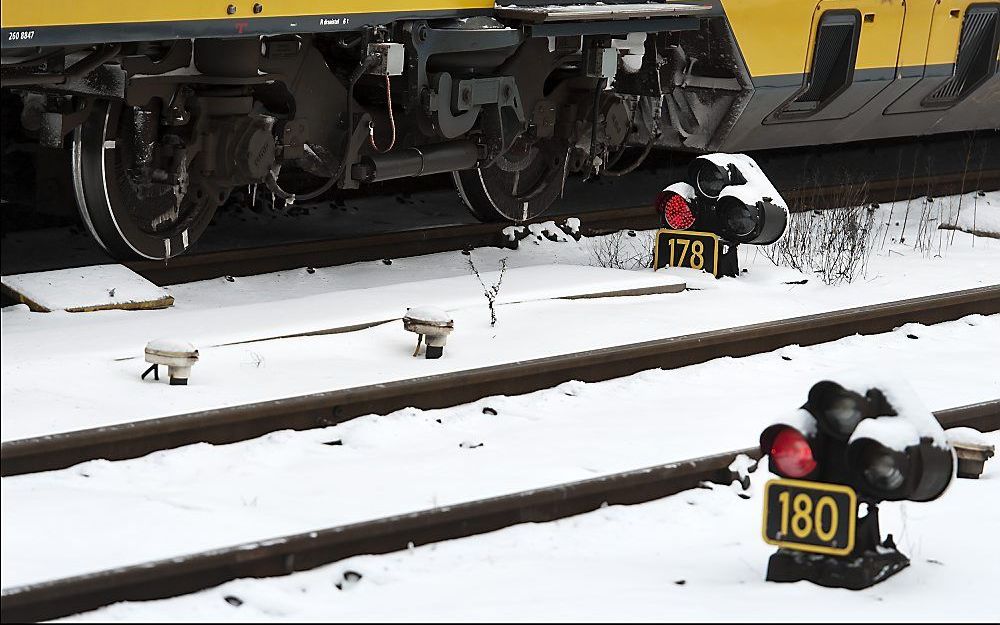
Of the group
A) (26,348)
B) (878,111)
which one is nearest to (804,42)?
(878,111)

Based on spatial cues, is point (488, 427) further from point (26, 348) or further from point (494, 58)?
point (494, 58)

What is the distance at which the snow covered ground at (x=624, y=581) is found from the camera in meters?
5.02

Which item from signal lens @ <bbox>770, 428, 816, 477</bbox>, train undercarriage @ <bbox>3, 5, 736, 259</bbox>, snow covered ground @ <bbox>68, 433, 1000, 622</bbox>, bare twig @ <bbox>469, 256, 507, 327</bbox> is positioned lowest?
snow covered ground @ <bbox>68, 433, 1000, 622</bbox>

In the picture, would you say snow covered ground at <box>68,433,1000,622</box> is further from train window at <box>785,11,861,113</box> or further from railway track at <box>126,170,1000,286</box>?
train window at <box>785,11,861,113</box>

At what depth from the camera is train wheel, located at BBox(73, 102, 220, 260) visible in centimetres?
855

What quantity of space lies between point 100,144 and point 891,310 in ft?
14.6

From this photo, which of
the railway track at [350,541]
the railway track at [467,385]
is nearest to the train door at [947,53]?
the railway track at [467,385]

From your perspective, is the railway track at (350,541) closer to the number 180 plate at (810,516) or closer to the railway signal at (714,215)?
the number 180 plate at (810,516)

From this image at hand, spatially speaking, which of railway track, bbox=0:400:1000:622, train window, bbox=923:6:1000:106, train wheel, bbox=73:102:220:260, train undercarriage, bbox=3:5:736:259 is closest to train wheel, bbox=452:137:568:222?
train undercarriage, bbox=3:5:736:259

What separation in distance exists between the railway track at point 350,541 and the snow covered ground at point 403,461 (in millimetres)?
160

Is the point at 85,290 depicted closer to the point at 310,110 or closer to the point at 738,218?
the point at 310,110

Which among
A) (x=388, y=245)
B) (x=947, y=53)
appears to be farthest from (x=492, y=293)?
(x=947, y=53)

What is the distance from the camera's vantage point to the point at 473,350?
7938 mm

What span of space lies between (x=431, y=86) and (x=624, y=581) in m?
4.68
